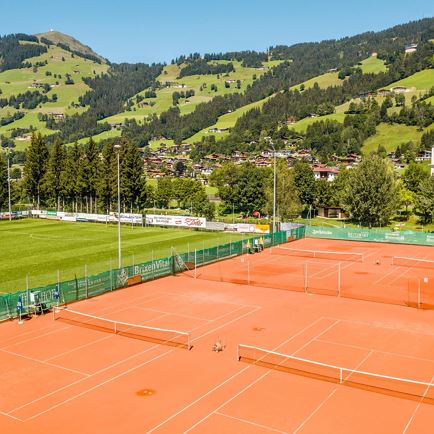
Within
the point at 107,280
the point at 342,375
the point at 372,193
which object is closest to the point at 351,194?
the point at 372,193

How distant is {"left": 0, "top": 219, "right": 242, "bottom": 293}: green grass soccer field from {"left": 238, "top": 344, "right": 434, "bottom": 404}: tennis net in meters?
24.7

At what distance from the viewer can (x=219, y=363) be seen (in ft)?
84.4

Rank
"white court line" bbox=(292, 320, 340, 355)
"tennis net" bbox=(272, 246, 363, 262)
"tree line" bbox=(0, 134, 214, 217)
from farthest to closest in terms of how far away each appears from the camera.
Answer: "tree line" bbox=(0, 134, 214, 217), "tennis net" bbox=(272, 246, 363, 262), "white court line" bbox=(292, 320, 340, 355)

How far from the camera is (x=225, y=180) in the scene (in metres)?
140

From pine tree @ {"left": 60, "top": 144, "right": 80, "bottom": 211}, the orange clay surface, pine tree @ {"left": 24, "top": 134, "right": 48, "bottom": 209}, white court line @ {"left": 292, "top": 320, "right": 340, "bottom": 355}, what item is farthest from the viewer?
pine tree @ {"left": 24, "top": 134, "right": 48, "bottom": 209}

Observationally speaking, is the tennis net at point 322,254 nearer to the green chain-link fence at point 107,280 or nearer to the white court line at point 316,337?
the green chain-link fence at point 107,280

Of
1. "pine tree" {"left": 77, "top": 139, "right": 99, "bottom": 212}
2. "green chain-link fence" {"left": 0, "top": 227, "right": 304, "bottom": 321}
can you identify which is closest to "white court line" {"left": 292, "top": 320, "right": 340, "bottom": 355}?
"green chain-link fence" {"left": 0, "top": 227, "right": 304, "bottom": 321}

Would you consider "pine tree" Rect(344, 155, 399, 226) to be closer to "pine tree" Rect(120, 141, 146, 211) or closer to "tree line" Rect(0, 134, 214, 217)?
"tree line" Rect(0, 134, 214, 217)

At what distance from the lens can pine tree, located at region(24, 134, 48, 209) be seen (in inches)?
4200

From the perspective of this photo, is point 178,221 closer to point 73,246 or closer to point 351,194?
point 73,246

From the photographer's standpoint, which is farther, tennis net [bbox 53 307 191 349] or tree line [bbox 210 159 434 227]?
tree line [bbox 210 159 434 227]

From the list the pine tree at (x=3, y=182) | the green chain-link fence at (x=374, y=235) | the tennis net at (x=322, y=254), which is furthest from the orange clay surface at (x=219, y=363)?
the pine tree at (x=3, y=182)

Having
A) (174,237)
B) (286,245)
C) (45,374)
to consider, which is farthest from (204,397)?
(174,237)

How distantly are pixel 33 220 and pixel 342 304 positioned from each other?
2881 inches
